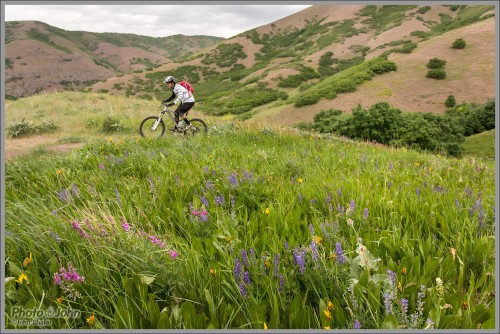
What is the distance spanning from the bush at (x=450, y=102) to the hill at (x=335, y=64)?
0.69m

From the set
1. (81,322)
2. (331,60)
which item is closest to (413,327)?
(81,322)

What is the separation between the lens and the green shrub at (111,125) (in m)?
13.9

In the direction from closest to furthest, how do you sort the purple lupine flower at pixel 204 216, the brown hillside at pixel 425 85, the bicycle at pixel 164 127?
the purple lupine flower at pixel 204 216 → the bicycle at pixel 164 127 → the brown hillside at pixel 425 85

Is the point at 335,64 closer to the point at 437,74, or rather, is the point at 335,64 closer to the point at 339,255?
the point at 437,74

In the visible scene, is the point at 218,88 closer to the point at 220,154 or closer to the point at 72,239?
the point at 220,154

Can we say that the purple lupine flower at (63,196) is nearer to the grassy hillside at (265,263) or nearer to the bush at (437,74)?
the grassy hillside at (265,263)

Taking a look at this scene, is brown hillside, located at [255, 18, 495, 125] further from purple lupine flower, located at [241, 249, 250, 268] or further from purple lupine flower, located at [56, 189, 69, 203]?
purple lupine flower, located at [241, 249, 250, 268]

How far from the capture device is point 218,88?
52.8 m

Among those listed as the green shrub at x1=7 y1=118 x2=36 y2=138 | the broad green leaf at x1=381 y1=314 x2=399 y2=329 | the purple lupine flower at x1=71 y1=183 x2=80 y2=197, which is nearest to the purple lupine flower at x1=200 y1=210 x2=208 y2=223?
the purple lupine flower at x1=71 y1=183 x2=80 y2=197

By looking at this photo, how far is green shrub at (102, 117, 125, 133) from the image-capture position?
45.7ft

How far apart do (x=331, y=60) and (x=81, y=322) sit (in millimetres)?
66712

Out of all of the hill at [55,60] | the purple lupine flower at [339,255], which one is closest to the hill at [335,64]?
the purple lupine flower at [339,255]

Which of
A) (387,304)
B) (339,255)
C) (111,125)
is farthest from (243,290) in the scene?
(111,125)

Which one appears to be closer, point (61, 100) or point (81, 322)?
point (81, 322)
